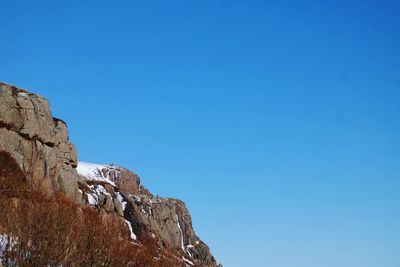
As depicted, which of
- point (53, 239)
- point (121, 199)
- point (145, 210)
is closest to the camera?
point (53, 239)

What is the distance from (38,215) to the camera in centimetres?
1630

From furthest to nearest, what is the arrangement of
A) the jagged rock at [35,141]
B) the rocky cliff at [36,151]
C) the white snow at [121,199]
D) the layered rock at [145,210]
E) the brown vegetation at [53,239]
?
the white snow at [121,199] → the layered rock at [145,210] → the jagged rock at [35,141] → the rocky cliff at [36,151] → the brown vegetation at [53,239]

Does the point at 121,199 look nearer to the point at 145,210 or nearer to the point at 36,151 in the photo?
the point at 145,210

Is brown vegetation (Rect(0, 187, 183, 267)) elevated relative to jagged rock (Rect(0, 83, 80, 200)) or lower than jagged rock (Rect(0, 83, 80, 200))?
lower

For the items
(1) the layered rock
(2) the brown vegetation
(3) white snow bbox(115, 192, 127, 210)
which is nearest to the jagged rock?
(1) the layered rock

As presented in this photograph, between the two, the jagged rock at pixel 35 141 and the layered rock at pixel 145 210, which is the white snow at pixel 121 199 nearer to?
the layered rock at pixel 145 210

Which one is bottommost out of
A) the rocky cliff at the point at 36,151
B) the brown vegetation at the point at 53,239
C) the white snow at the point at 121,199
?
the brown vegetation at the point at 53,239

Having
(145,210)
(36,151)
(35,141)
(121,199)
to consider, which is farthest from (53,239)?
(145,210)

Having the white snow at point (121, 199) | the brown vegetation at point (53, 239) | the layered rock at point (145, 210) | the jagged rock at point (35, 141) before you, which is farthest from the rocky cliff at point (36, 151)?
the white snow at point (121, 199)

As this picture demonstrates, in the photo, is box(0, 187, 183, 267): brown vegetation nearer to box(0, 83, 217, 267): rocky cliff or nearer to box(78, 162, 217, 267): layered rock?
box(0, 83, 217, 267): rocky cliff

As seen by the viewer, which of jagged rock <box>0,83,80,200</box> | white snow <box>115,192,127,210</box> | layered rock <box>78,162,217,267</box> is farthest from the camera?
white snow <box>115,192,127,210</box>

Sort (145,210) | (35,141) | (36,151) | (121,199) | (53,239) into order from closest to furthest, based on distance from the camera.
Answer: (53,239) → (36,151) → (35,141) → (121,199) → (145,210)

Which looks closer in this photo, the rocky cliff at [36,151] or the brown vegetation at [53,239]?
the brown vegetation at [53,239]

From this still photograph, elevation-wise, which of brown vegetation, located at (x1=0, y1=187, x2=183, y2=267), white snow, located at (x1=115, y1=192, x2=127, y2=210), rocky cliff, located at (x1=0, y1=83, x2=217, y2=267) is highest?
white snow, located at (x1=115, y1=192, x2=127, y2=210)
